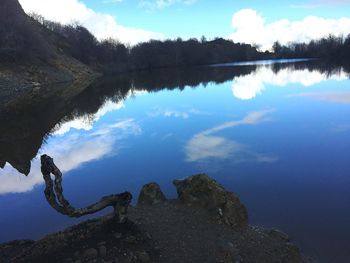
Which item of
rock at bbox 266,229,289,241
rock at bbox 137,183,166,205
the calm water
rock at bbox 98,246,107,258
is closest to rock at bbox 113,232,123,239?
rock at bbox 98,246,107,258

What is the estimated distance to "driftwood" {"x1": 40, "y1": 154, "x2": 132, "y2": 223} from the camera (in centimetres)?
937

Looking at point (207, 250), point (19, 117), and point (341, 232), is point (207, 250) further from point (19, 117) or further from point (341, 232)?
point (19, 117)

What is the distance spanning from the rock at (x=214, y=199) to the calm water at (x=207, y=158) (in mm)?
1808

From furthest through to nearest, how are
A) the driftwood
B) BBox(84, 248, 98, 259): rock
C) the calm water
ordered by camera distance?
1. the calm water
2. the driftwood
3. BBox(84, 248, 98, 259): rock

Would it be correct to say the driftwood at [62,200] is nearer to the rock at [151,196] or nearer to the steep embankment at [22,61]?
the rock at [151,196]

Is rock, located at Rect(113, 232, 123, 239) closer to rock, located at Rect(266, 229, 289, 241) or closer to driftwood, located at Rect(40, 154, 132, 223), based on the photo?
driftwood, located at Rect(40, 154, 132, 223)

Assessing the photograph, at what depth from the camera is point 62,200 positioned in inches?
368

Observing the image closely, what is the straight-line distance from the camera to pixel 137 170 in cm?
1981

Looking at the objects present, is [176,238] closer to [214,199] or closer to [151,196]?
[214,199]

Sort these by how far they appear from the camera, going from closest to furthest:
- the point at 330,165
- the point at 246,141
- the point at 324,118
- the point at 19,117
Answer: the point at 330,165 → the point at 246,141 → the point at 324,118 → the point at 19,117

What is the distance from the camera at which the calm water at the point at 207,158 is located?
45.4 feet

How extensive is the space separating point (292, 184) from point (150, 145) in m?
10.7

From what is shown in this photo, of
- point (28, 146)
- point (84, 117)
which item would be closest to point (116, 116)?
point (84, 117)

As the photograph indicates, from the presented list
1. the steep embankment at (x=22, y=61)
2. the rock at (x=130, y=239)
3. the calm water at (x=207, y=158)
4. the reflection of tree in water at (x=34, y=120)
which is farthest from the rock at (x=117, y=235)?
the steep embankment at (x=22, y=61)
